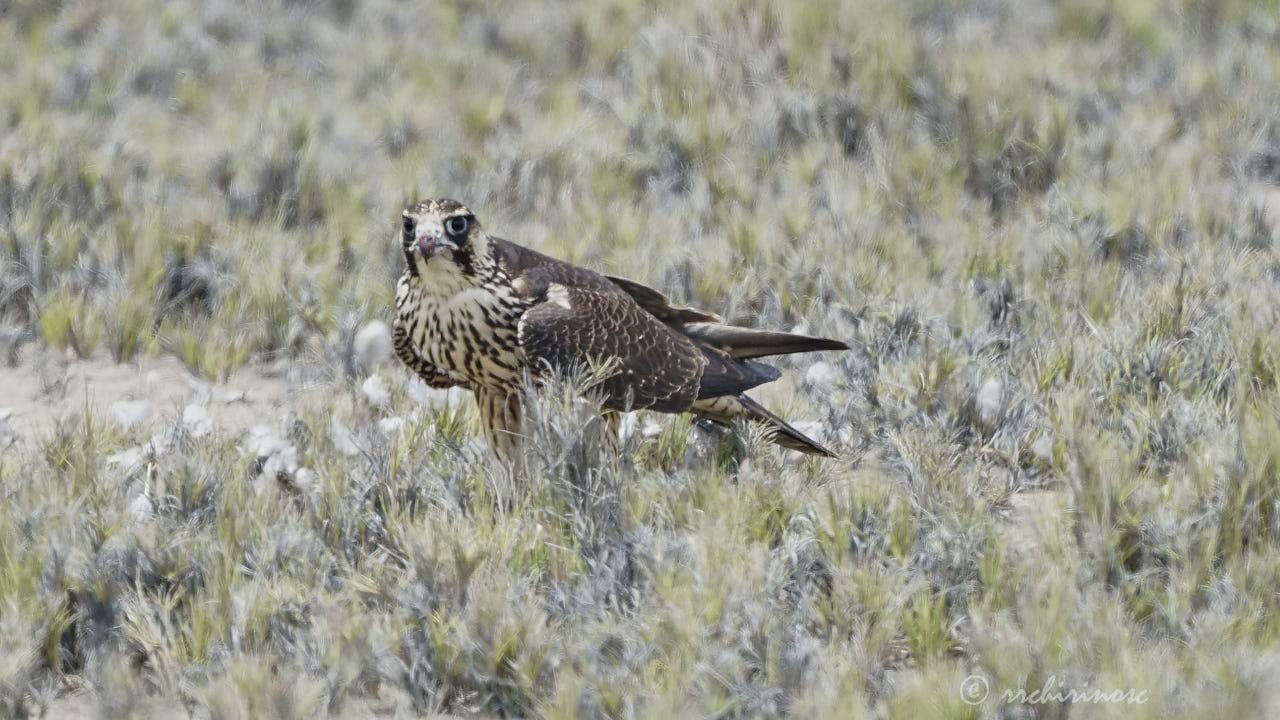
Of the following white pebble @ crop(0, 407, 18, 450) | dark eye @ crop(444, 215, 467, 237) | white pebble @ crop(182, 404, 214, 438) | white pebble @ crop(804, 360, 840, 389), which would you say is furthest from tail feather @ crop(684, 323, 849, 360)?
white pebble @ crop(0, 407, 18, 450)

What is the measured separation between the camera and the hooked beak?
4344 millimetres

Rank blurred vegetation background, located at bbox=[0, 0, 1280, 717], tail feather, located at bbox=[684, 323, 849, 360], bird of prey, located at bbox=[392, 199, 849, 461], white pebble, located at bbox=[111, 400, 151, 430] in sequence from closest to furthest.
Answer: blurred vegetation background, located at bbox=[0, 0, 1280, 717] < bird of prey, located at bbox=[392, 199, 849, 461] < tail feather, located at bbox=[684, 323, 849, 360] < white pebble, located at bbox=[111, 400, 151, 430]

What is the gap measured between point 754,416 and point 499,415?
2.80 ft

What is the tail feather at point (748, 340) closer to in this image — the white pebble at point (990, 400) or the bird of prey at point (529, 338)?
the bird of prey at point (529, 338)

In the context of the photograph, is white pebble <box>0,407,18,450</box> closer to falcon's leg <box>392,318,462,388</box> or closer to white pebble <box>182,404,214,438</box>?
white pebble <box>182,404,214,438</box>

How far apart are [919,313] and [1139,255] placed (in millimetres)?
1444

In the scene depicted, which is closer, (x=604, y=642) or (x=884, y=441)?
(x=604, y=642)

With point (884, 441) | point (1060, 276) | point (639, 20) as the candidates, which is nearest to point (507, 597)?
point (884, 441)

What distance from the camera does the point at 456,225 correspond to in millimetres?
4445

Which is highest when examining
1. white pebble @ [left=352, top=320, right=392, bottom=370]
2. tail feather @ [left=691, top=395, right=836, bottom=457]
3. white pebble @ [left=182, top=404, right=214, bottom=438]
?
tail feather @ [left=691, top=395, right=836, bottom=457]

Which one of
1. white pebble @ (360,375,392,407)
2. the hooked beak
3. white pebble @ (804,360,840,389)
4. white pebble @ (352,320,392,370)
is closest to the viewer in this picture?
the hooked beak

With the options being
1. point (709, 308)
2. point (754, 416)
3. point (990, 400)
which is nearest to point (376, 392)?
point (754, 416)

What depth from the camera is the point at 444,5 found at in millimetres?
11102

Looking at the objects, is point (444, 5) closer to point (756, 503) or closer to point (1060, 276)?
point (1060, 276)
